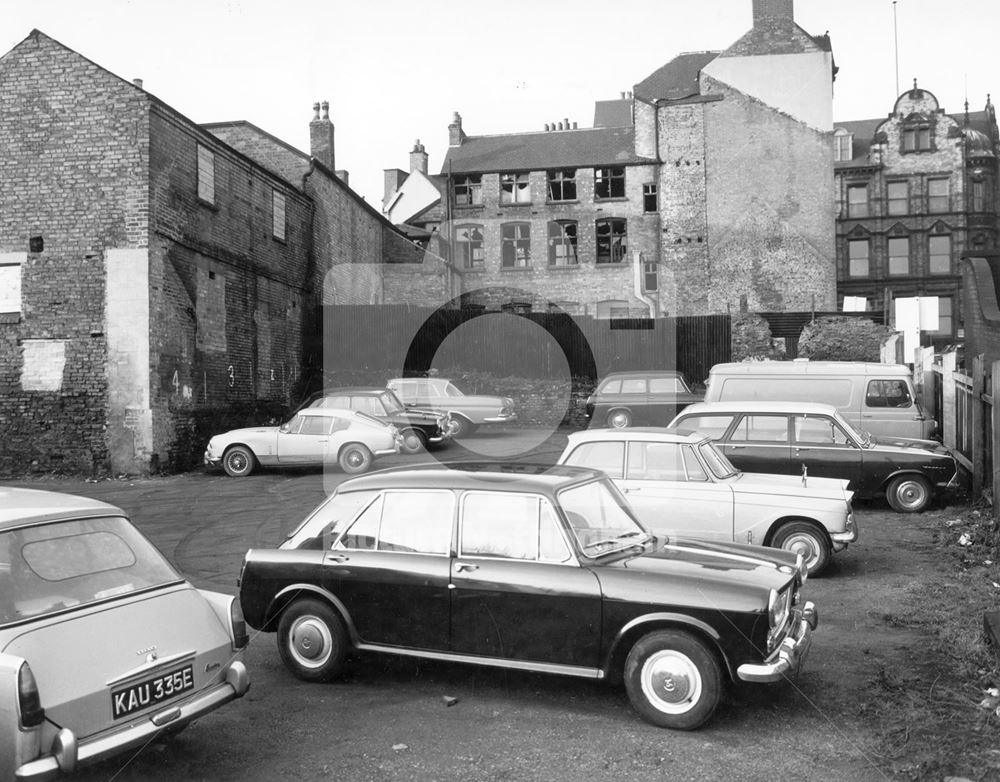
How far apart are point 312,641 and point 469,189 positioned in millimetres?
40261

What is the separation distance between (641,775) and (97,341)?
52.4ft

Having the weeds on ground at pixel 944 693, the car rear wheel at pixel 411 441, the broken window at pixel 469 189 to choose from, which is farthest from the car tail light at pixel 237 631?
the broken window at pixel 469 189

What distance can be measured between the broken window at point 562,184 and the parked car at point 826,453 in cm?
3247

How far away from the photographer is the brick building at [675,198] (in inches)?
1518

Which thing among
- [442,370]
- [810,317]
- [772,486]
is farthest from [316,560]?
[810,317]

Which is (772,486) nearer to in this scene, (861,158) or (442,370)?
(442,370)

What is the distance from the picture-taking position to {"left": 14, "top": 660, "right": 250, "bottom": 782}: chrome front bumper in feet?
12.3

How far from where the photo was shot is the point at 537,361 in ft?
98.1

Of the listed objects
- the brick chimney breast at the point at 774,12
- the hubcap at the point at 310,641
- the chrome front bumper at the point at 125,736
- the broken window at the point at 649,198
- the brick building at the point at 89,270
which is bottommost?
the hubcap at the point at 310,641

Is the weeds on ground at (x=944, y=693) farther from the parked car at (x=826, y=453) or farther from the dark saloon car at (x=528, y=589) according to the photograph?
the parked car at (x=826, y=453)

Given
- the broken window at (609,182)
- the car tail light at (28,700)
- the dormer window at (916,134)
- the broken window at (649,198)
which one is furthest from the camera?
the dormer window at (916,134)

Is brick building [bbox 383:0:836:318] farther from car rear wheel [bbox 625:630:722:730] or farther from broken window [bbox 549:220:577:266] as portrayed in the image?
car rear wheel [bbox 625:630:722:730]

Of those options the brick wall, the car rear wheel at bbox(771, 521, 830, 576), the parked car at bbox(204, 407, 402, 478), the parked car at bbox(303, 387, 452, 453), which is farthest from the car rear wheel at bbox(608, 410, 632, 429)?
the car rear wheel at bbox(771, 521, 830, 576)

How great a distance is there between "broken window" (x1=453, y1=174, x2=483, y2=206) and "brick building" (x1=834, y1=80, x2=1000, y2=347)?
20.6 m
